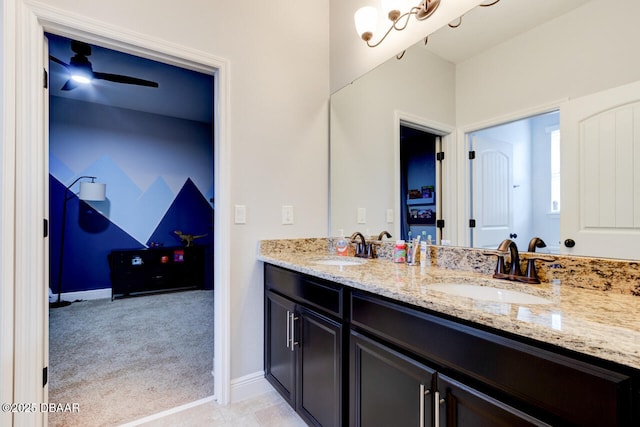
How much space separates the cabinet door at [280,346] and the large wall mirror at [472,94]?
743 mm

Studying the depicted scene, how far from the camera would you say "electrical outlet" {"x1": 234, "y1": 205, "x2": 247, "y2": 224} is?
191 centimetres

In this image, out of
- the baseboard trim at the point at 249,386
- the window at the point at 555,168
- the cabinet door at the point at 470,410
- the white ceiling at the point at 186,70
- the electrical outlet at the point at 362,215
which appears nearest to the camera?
the cabinet door at the point at 470,410

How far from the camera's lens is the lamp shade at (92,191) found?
12.9 feet

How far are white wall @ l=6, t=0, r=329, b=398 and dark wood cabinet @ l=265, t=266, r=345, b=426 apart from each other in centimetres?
20

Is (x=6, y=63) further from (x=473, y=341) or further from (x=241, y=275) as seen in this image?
(x=473, y=341)

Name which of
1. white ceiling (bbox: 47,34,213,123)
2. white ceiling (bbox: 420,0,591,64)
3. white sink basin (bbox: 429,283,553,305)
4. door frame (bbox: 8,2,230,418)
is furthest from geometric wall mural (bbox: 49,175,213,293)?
white ceiling (bbox: 420,0,591,64)

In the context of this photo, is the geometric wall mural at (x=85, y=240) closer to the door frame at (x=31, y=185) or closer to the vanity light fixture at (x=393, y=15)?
the door frame at (x=31, y=185)

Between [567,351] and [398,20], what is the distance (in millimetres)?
1819

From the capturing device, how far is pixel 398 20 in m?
1.76

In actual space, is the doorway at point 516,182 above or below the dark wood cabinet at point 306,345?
above

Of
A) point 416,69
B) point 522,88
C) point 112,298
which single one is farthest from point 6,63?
point 112,298

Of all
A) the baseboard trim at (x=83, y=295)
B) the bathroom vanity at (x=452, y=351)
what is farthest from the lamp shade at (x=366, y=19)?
the baseboard trim at (x=83, y=295)

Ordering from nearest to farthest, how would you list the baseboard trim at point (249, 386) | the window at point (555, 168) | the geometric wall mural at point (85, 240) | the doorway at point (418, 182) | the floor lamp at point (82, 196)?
1. the window at point (555, 168)
2. the doorway at point (418, 182)
3. the baseboard trim at point (249, 386)
4. the floor lamp at point (82, 196)
5. the geometric wall mural at point (85, 240)

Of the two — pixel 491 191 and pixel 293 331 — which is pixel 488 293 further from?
pixel 293 331
